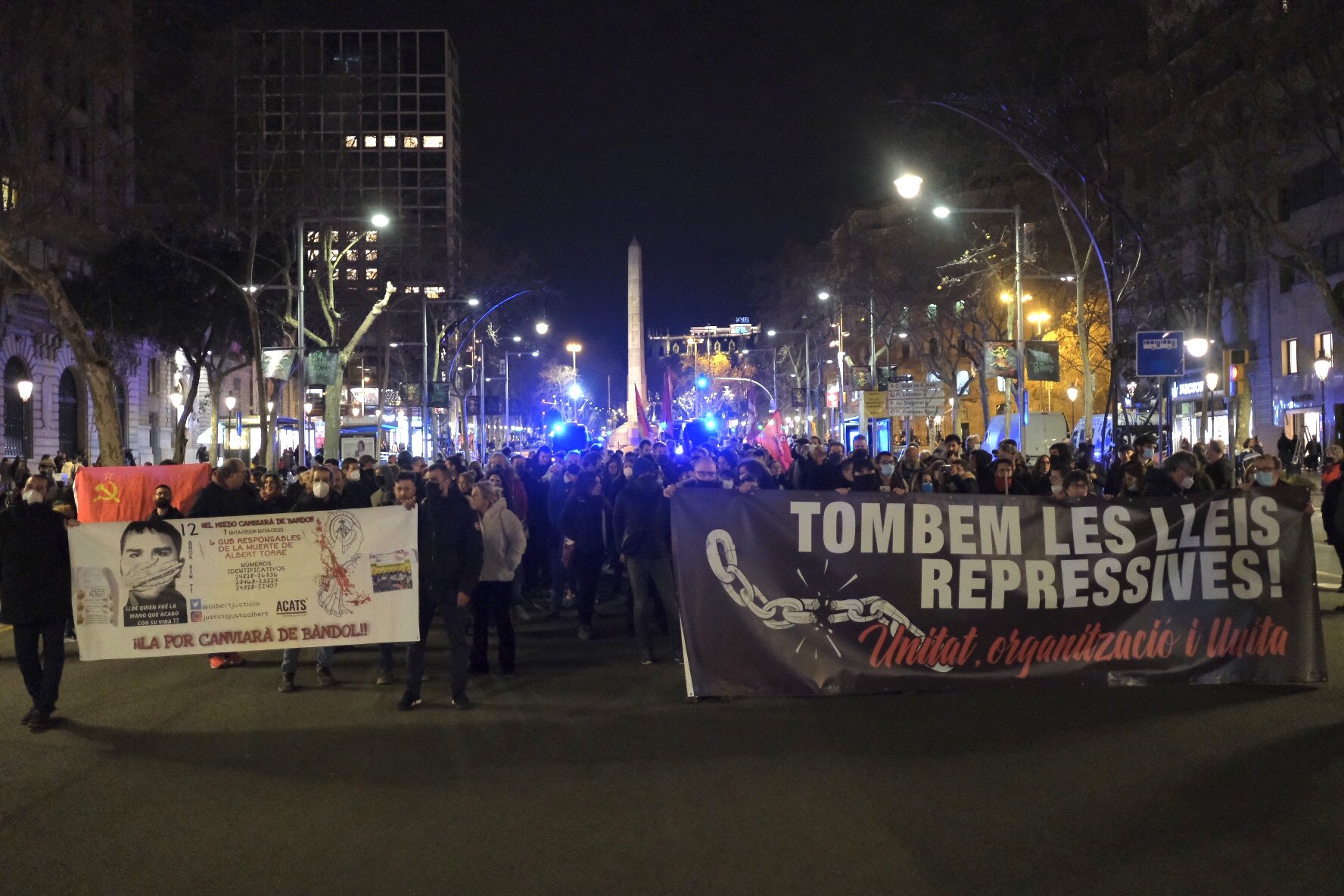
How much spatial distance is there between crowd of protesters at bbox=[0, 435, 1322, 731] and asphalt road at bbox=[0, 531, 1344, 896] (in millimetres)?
731

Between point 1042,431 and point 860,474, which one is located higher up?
point 1042,431

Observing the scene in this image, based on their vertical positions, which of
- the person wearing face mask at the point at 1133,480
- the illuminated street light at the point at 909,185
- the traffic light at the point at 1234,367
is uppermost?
the illuminated street light at the point at 909,185

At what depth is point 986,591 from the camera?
9281mm

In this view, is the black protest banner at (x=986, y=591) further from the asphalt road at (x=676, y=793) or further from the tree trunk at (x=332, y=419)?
the tree trunk at (x=332, y=419)

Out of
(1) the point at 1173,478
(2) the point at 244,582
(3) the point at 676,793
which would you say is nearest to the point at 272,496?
(2) the point at 244,582

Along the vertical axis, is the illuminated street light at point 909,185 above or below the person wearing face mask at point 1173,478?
above

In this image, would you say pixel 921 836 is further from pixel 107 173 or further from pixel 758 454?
pixel 107 173

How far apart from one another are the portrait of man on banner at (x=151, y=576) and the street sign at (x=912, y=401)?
28157mm

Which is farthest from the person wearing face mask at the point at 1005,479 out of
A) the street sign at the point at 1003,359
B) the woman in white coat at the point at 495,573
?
the street sign at the point at 1003,359

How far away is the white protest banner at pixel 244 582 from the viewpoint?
32.1 ft

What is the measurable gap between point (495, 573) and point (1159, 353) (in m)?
15.9

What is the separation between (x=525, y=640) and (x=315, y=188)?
24.8 m

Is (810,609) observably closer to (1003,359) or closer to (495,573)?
(495,573)

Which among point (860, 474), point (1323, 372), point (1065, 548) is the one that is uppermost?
point (1323, 372)
